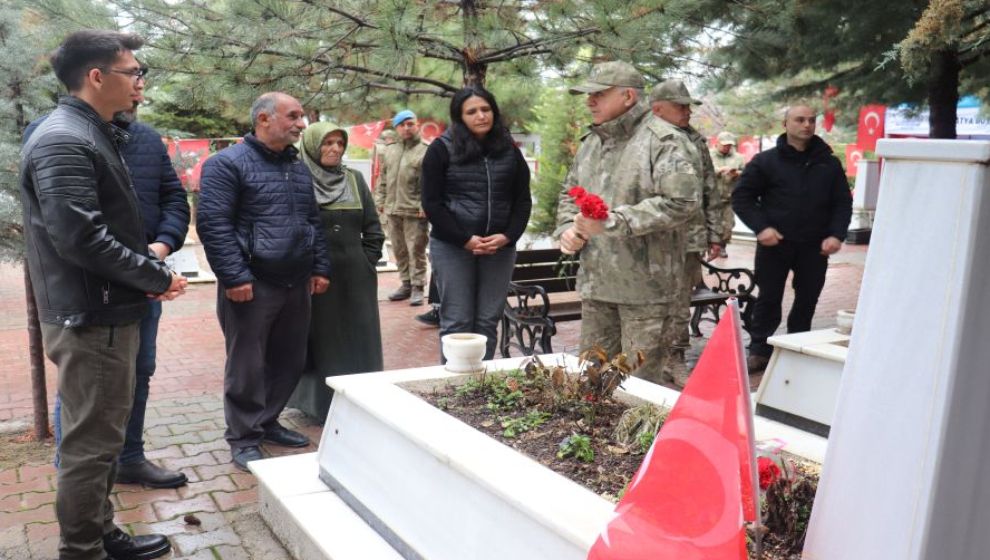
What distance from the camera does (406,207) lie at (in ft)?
30.0

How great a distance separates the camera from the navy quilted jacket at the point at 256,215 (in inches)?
164

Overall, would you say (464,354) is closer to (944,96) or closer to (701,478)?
(701,478)

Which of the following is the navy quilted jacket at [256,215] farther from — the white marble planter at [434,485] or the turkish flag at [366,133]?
the turkish flag at [366,133]

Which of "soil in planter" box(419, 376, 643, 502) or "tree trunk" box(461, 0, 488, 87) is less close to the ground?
"tree trunk" box(461, 0, 488, 87)

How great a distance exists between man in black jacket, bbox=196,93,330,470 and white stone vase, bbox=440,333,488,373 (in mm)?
1018

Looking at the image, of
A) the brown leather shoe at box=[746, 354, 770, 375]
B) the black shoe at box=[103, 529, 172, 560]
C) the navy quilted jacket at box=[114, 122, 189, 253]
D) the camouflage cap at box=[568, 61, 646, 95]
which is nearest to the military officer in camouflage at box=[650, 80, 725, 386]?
the brown leather shoe at box=[746, 354, 770, 375]

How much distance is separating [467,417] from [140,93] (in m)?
1.74

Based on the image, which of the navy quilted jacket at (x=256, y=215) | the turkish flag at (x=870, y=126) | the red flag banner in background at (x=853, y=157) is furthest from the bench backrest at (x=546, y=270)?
the red flag banner in background at (x=853, y=157)

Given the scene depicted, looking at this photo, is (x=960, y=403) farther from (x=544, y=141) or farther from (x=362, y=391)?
(x=544, y=141)

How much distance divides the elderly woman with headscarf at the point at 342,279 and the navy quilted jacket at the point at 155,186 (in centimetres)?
88

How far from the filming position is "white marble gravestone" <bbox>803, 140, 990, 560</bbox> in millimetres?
1641

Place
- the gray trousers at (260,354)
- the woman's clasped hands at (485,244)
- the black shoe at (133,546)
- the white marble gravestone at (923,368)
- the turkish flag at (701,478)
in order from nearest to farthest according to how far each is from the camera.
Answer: the white marble gravestone at (923,368), the turkish flag at (701,478), the black shoe at (133,546), the gray trousers at (260,354), the woman's clasped hands at (485,244)

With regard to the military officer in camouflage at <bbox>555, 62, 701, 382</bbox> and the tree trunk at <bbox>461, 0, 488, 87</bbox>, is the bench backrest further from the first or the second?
the military officer in camouflage at <bbox>555, 62, 701, 382</bbox>

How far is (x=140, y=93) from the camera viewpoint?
3.25 meters
